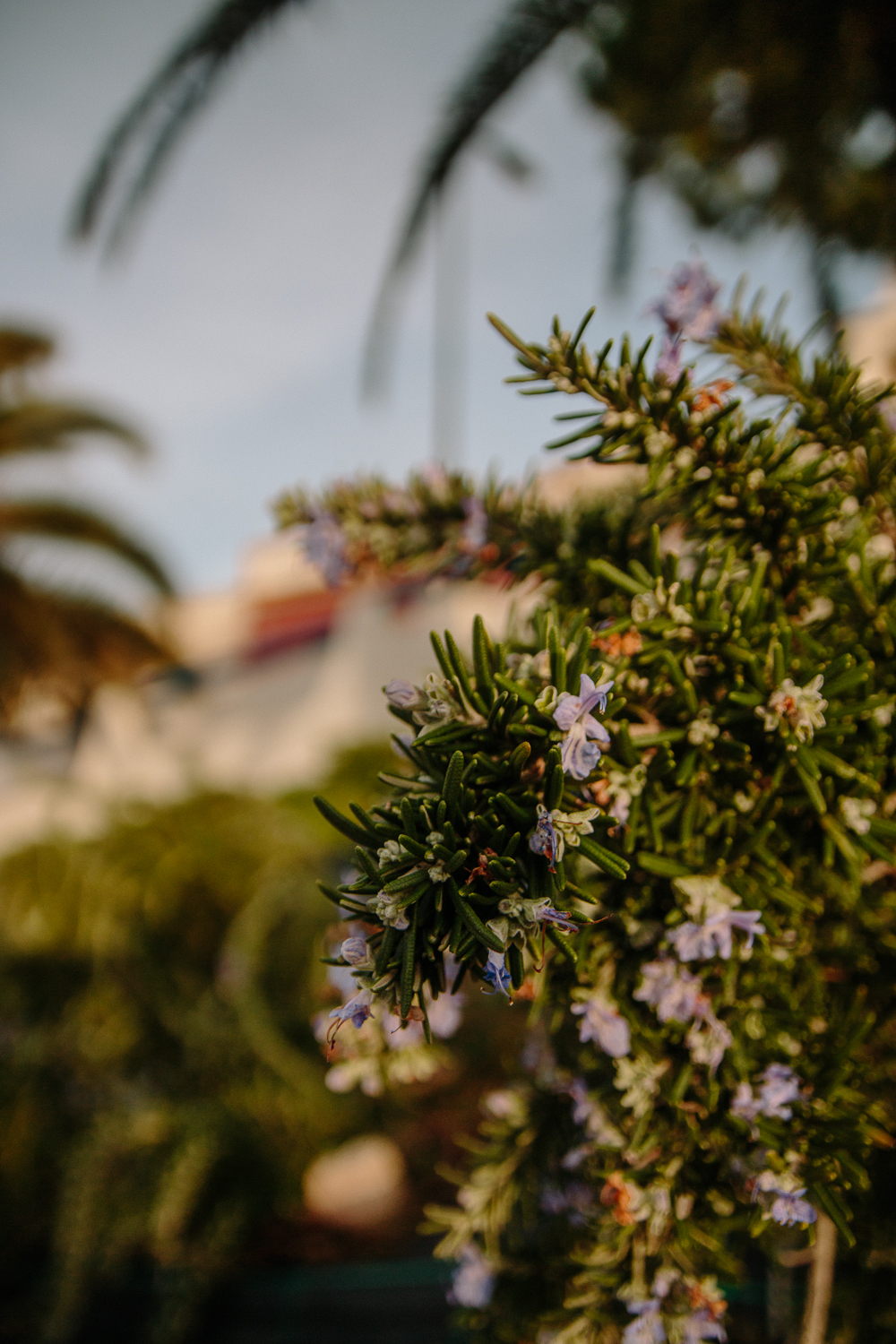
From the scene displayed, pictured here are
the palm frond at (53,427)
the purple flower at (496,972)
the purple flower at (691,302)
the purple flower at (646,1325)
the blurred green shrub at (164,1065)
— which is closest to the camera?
the purple flower at (496,972)

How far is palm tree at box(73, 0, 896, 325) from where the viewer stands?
2.68m

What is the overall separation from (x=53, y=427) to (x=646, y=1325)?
607 cm

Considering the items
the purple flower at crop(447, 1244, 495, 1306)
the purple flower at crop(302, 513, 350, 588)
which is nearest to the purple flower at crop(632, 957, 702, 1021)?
the purple flower at crop(447, 1244, 495, 1306)

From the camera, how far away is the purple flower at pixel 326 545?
1.25 meters

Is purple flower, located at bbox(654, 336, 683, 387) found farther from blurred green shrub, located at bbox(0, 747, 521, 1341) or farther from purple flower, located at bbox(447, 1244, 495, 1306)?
blurred green shrub, located at bbox(0, 747, 521, 1341)

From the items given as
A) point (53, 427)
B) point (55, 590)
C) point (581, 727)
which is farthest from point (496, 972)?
point (53, 427)

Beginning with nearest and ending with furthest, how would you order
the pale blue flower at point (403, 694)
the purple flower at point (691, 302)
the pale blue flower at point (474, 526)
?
the pale blue flower at point (403, 694), the purple flower at point (691, 302), the pale blue flower at point (474, 526)

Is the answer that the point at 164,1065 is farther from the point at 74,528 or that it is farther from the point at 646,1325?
the point at 74,528

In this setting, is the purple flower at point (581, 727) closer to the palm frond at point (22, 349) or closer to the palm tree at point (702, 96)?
the palm tree at point (702, 96)

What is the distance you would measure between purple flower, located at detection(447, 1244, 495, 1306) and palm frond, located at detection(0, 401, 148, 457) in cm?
571

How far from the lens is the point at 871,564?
91cm

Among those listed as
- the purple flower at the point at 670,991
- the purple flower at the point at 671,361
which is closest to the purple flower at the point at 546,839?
the purple flower at the point at 670,991

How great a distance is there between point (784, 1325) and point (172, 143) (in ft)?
13.1

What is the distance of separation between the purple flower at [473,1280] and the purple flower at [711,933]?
605 mm
